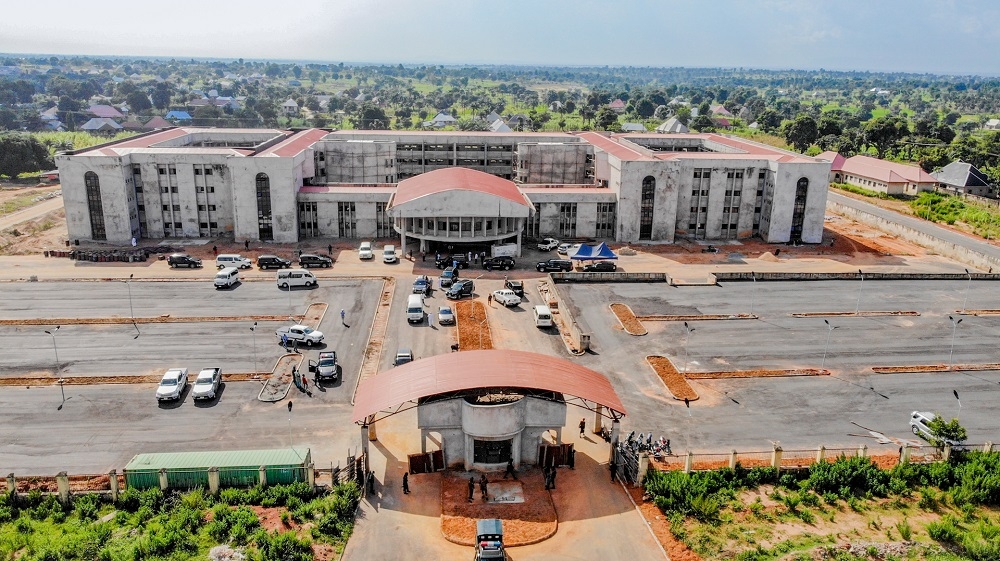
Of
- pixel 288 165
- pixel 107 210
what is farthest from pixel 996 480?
pixel 107 210

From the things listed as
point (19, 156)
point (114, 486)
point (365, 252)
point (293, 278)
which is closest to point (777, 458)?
point (114, 486)

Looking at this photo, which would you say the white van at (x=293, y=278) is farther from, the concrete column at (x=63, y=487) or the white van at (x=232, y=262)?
the concrete column at (x=63, y=487)

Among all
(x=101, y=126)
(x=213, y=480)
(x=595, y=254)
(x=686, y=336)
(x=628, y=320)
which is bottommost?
(x=686, y=336)

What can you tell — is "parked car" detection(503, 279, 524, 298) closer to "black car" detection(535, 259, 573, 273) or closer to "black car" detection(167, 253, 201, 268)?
"black car" detection(535, 259, 573, 273)

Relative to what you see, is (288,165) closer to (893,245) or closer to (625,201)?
(625,201)

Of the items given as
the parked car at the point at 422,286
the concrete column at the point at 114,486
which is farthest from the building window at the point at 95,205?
the concrete column at the point at 114,486

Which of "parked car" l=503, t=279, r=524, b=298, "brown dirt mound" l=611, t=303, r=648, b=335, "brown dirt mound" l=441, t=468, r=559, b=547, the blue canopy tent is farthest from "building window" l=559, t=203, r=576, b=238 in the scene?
"brown dirt mound" l=441, t=468, r=559, b=547

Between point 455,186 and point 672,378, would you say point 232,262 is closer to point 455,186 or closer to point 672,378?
point 455,186
